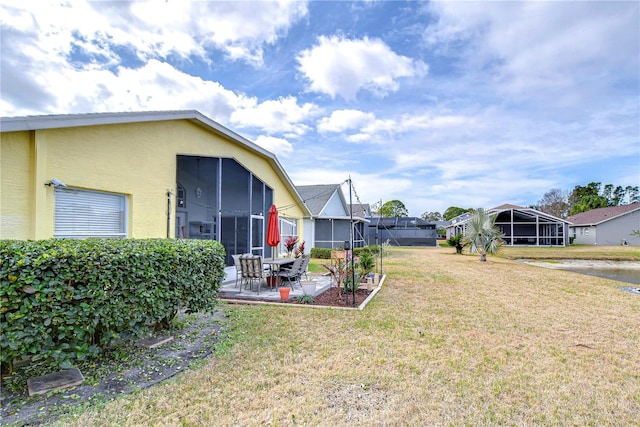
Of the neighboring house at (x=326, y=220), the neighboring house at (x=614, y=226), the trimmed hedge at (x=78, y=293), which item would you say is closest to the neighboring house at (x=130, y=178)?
the trimmed hedge at (x=78, y=293)

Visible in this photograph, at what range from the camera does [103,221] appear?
6855 mm

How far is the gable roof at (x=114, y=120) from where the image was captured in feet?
16.8

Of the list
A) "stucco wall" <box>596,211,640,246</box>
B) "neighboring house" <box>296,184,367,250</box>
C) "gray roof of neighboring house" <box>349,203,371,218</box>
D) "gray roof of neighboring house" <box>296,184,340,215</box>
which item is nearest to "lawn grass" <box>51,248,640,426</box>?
"neighboring house" <box>296,184,367,250</box>

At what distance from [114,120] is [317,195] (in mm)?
17805

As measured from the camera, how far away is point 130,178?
24.1 feet

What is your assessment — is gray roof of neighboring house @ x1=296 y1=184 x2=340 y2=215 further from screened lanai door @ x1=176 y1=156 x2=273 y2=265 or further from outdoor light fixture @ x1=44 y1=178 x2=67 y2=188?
outdoor light fixture @ x1=44 y1=178 x2=67 y2=188

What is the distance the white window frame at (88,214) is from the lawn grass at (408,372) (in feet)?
10.4

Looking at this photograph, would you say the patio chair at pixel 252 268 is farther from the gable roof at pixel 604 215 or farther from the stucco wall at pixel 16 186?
the gable roof at pixel 604 215

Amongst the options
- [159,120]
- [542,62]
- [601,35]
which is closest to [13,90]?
[159,120]

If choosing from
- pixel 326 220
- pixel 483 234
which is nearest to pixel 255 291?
pixel 326 220

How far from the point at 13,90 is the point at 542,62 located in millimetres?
15774

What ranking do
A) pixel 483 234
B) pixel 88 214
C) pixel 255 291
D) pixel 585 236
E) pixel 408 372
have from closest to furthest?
pixel 408 372, pixel 88 214, pixel 255 291, pixel 483 234, pixel 585 236

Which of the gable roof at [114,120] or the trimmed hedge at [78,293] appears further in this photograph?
the gable roof at [114,120]

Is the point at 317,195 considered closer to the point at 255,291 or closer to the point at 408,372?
the point at 255,291
